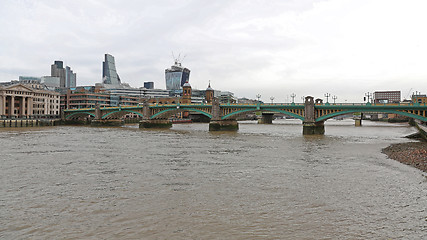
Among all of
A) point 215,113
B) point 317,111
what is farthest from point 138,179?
point 215,113

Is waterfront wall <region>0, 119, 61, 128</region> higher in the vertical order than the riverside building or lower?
lower

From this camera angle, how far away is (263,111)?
6969cm

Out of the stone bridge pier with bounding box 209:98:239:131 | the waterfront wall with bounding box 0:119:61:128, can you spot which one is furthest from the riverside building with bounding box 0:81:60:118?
the stone bridge pier with bounding box 209:98:239:131

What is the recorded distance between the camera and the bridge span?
5572 cm

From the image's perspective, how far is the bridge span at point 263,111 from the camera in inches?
2194

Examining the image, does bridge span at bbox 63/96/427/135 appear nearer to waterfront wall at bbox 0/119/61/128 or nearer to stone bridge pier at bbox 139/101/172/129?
stone bridge pier at bbox 139/101/172/129

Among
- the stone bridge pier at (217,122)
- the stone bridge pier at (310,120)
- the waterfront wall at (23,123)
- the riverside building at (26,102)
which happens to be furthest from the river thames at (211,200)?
the riverside building at (26,102)

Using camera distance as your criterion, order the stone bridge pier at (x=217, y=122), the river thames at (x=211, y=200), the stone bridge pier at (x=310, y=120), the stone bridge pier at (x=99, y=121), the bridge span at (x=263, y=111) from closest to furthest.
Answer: the river thames at (x=211, y=200) → the bridge span at (x=263, y=111) → the stone bridge pier at (x=310, y=120) → the stone bridge pier at (x=217, y=122) → the stone bridge pier at (x=99, y=121)

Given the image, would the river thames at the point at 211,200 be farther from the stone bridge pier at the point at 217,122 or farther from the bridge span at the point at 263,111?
the stone bridge pier at the point at 217,122

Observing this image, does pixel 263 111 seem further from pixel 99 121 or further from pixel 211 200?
pixel 211 200

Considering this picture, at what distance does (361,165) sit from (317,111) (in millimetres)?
39311

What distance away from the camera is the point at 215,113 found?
72.4m

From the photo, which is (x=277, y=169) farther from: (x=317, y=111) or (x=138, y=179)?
(x=317, y=111)

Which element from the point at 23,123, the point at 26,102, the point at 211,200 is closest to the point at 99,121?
the point at 23,123
